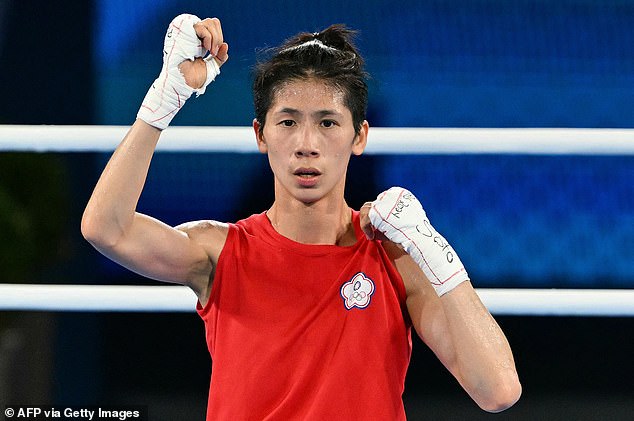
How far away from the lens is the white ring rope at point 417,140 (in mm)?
2297

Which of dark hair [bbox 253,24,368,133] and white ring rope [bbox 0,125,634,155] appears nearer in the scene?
dark hair [bbox 253,24,368,133]

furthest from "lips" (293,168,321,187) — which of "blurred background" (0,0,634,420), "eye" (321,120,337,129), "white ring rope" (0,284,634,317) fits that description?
"blurred background" (0,0,634,420)

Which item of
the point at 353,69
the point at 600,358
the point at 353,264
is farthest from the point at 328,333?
the point at 600,358

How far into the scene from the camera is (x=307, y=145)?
1734 mm

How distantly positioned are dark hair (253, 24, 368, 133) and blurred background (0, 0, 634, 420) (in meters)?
0.79

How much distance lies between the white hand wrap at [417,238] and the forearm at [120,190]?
45cm

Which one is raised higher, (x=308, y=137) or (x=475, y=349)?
(x=308, y=137)

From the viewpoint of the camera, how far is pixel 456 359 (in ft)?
5.71

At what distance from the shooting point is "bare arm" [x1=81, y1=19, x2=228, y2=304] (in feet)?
5.43

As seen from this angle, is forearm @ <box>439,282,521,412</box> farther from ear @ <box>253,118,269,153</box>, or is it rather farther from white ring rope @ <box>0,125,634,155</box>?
white ring rope @ <box>0,125,634,155</box>
